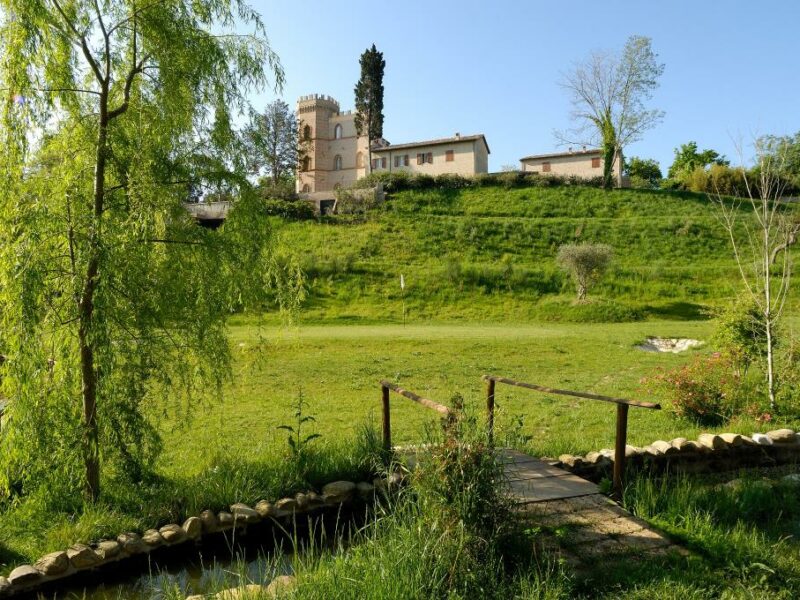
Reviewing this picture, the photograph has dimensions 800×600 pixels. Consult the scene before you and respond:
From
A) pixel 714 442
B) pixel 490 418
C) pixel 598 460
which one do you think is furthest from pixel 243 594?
pixel 714 442

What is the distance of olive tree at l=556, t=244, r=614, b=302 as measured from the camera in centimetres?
2808

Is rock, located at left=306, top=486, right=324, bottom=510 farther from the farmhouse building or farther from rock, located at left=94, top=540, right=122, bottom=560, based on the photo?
the farmhouse building

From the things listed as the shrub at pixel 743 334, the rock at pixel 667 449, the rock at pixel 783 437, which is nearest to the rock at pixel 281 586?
the rock at pixel 667 449

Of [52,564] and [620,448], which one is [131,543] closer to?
[52,564]

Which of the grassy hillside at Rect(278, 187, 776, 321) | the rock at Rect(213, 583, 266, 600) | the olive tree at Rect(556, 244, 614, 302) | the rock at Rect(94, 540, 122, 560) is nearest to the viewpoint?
the rock at Rect(213, 583, 266, 600)

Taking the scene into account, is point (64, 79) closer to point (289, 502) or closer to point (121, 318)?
point (121, 318)

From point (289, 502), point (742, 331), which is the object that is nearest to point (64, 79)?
point (289, 502)


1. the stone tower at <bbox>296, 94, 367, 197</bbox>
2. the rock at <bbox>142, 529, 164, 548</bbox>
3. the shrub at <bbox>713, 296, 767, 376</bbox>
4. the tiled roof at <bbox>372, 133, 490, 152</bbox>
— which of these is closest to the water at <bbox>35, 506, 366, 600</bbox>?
the rock at <bbox>142, 529, 164, 548</bbox>

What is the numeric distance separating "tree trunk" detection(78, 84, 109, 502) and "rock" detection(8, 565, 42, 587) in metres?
1.04

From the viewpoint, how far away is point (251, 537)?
5.50m

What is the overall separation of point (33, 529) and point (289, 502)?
7.27ft

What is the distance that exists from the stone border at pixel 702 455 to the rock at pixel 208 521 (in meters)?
3.71

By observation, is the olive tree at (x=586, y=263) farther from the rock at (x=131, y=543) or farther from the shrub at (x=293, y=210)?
the rock at (x=131, y=543)

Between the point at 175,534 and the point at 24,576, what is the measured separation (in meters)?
1.14
